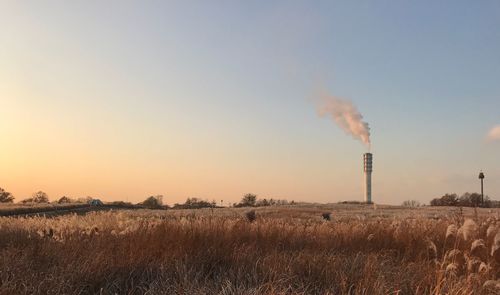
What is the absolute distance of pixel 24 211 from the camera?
144 feet

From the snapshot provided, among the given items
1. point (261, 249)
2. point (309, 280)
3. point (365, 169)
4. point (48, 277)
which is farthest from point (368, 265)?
point (365, 169)

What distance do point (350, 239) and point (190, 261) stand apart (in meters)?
4.46

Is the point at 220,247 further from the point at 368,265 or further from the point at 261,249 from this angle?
the point at 368,265

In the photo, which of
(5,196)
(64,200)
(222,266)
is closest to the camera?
(222,266)

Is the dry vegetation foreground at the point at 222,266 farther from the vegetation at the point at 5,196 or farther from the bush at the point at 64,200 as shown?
the vegetation at the point at 5,196

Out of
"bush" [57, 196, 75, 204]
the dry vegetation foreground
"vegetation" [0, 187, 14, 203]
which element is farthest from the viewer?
"vegetation" [0, 187, 14, 203]

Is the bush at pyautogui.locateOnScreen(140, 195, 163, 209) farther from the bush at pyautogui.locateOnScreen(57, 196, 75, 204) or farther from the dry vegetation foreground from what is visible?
the dry vegetation foreground

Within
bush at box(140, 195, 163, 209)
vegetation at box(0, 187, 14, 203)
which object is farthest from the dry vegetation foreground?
vegetation at box(0, 187, 14, 203)

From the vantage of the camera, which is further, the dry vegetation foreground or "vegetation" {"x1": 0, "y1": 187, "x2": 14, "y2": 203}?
"vegetation" {"x1": 0, "y1": 187, "x2": 14, "y2": 203}

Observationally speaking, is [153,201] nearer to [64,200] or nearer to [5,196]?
[64,200]

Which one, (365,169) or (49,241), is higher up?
(365,169)

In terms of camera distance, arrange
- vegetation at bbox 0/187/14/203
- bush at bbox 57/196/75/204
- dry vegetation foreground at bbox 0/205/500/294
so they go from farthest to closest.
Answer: vegetation at bbox 0/187/14/203
bush at bbox 57/196/75/204
dry vegetation foreground at bbox 0/205/500/294

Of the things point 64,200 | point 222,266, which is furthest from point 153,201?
point 222,266

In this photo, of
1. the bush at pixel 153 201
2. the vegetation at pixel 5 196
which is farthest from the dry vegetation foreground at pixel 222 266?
the vegetation at pixel 5 196
